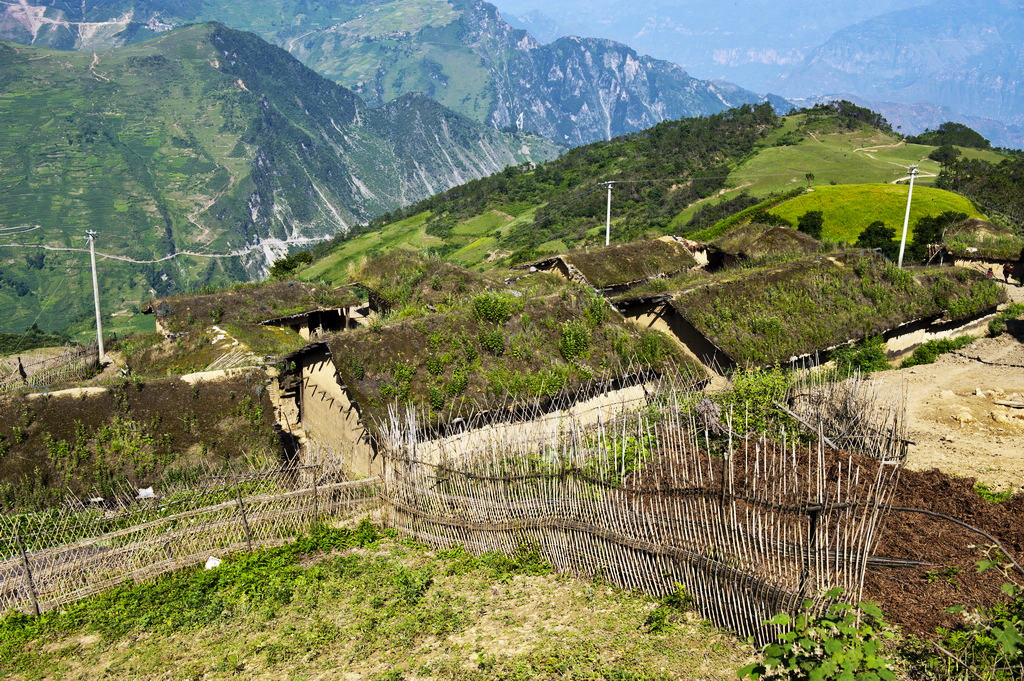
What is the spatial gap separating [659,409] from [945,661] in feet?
18.1

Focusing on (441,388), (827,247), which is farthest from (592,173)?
(441,388)

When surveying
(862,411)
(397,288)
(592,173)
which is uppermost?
(592,173)

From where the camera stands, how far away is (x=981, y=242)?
3088cm

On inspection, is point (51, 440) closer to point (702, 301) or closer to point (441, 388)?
point (441, 388)

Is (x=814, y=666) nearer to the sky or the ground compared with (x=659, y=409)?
nearer to the ground

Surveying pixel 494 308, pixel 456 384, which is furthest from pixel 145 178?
pixel 456 384

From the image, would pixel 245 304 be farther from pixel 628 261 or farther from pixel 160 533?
pixel 160 533

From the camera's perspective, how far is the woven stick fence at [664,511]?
20.6ft

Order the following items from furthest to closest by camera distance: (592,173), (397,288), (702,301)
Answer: (592,173) < (397,288) < (702,301)

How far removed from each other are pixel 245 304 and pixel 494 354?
1182cm

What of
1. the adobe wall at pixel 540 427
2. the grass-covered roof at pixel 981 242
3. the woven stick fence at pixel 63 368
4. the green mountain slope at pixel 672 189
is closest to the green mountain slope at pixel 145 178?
the green mountain slope at pixel 672 189

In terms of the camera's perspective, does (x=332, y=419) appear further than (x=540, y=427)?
Yes

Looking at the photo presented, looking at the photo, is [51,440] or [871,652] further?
[51,440]

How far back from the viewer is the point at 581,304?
15266mm
